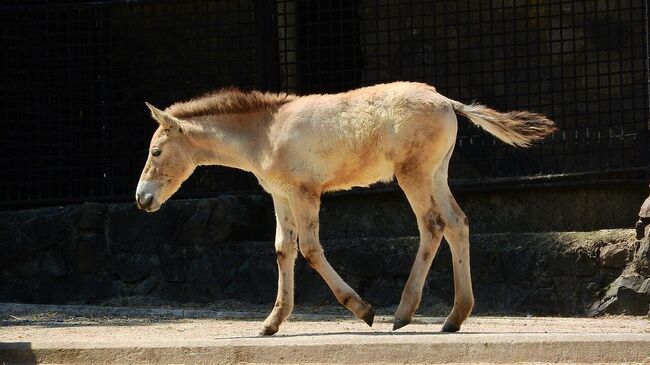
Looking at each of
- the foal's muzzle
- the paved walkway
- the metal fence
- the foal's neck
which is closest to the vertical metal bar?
the metal fence

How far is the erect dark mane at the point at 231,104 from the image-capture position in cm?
836

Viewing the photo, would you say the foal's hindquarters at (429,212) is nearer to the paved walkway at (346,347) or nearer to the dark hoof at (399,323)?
the dark hoof at (399,323)

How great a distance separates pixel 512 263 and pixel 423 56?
292 centimetres

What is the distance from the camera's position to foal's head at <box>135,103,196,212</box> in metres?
8.34

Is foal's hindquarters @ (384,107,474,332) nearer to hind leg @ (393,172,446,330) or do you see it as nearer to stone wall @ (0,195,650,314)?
hind leg @ (393,172,446,330)

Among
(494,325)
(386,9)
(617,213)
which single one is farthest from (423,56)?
(494,325)

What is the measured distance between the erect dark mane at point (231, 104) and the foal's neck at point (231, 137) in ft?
0.12

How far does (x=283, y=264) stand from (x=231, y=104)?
1258 mm

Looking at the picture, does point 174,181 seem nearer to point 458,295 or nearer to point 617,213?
point 458,295

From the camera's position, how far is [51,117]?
12.5m

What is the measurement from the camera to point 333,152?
794 centimetres

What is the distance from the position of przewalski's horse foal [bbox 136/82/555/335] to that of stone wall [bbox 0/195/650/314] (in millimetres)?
2615

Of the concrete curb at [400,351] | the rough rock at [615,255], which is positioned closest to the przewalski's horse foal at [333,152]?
the concrete curb at [400,351]

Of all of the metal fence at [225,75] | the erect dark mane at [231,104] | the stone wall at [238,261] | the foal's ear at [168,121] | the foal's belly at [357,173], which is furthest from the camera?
the metal fence at [225,75]
